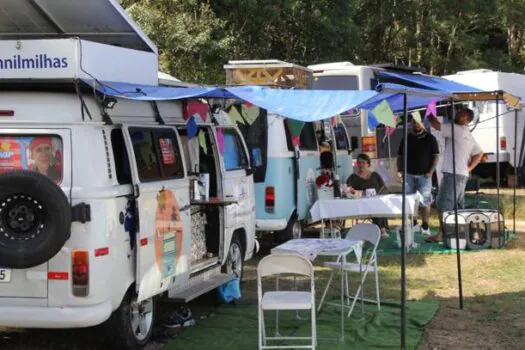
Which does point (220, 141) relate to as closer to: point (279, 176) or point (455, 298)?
point (279, 176)

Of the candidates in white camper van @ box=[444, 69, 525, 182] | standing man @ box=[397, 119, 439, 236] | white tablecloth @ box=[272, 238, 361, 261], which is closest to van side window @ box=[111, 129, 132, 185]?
white tablecloth @ box=[272, 238, 361, 261]

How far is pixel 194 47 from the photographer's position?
1753 cm

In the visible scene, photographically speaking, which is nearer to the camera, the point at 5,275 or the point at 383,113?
the point at 5,275

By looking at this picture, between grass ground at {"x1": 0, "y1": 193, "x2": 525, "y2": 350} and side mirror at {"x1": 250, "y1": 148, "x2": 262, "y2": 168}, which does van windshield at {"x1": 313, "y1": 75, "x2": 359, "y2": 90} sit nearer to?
grass ground at {"x1": 0, "y1": 193, "x2": 525, "y2": 350}

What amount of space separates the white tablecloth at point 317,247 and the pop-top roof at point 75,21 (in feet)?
7.48

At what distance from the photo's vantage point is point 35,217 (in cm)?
534

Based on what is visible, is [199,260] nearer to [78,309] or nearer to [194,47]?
[78,309]

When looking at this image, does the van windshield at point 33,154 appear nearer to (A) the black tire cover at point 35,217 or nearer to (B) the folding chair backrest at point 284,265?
(A) the black tire cover at point 35,217

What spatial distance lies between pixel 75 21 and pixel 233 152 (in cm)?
205

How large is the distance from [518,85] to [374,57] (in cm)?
658

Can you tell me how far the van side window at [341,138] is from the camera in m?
12.5

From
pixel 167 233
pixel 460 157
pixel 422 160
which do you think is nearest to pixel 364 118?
pixel 422 160

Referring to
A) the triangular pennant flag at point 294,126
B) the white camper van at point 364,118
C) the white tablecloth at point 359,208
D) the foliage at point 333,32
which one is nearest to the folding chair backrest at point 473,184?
the white camper van at point 364,118

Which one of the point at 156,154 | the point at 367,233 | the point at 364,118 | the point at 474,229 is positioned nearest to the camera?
the point at 156,154
